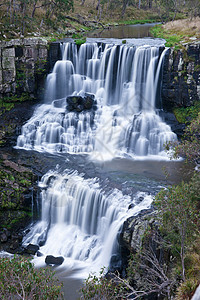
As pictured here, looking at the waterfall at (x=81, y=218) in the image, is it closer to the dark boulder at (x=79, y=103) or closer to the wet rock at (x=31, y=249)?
the wet rock at (x=31, y=249)

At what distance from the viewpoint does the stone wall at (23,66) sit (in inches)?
1123

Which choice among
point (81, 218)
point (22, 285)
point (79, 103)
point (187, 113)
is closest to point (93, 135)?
point (79, 103)

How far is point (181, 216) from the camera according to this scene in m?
11.7

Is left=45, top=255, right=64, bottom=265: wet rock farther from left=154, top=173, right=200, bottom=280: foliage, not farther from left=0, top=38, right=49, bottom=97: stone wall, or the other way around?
left=0, top=38, right=49, bottom=97: stone wall

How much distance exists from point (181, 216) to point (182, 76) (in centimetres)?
1811

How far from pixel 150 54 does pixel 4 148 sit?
46.9 ft

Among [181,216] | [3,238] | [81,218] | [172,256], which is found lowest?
[3,238]

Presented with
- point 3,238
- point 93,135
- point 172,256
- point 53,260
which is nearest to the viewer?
point 172,256

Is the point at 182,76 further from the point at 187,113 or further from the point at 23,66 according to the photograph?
the point at 23,66

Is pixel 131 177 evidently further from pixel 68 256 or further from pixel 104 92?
pixel 104 92

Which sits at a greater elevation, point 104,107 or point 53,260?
point 104,107

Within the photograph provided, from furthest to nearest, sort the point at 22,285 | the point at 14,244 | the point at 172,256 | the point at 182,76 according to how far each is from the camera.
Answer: the point at 182,76, the point at 14,244, the point at 172,256, the point at 22,285

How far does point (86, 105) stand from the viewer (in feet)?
91.4

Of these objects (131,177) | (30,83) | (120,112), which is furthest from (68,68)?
(131,177)
